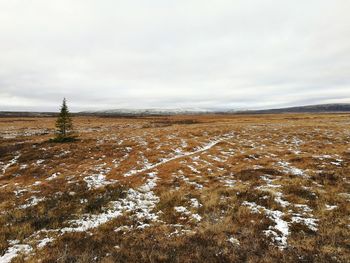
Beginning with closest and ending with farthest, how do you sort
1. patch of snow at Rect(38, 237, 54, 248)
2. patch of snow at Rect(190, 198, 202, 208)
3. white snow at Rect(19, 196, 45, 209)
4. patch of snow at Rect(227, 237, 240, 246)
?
1. patch of snow at Rect(227, 237, 240, 246)
2. patch of snow at Rect(38, 237, 54, 248)
3. patch of snow at Rect(190, 198, 202, 208)
4. white snow at Rect(19, 196, 45, 209)

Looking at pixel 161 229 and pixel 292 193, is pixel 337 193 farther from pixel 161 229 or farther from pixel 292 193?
pixel 161 229

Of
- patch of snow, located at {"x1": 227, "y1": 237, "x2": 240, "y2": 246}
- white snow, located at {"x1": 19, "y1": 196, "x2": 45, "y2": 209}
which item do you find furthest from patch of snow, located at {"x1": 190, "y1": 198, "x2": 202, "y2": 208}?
white snow, located at {"x1": 19, "y1": 196, "x2": 45, "y2": 209}

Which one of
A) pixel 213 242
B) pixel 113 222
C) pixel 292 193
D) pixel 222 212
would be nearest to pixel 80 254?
pixel 113 222

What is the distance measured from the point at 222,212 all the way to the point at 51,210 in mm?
9288

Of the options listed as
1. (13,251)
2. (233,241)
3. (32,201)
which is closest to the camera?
(13,251)

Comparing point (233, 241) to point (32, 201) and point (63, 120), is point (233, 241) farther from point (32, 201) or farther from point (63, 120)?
point (63, 120)

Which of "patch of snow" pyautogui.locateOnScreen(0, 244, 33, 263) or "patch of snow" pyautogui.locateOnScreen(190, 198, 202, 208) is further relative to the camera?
"patch of snow" pyautogui.locateOnScreen(190, 198, 202, 208)

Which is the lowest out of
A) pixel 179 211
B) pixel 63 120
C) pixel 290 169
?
pixel 179 211

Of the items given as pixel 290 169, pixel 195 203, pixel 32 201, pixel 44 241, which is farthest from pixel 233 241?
pixel 290 169

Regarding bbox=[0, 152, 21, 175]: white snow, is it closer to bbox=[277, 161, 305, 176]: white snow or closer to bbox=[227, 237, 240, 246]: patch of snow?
bbox=[227, 237, 240, 246]: patch of snow

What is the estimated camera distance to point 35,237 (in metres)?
9.18

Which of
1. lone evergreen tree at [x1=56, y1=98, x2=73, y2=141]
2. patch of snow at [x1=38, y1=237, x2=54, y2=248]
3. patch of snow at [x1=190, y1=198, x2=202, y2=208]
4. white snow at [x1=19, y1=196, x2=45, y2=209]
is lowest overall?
white snow at [x1=19, y1=196, x2=45, y2=209]

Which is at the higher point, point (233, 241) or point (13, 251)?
point (233, 241)

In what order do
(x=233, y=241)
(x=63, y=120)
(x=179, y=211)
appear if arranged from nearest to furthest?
(x=233, y=241) → (x=179, y=211) → (x=63, y=120)
